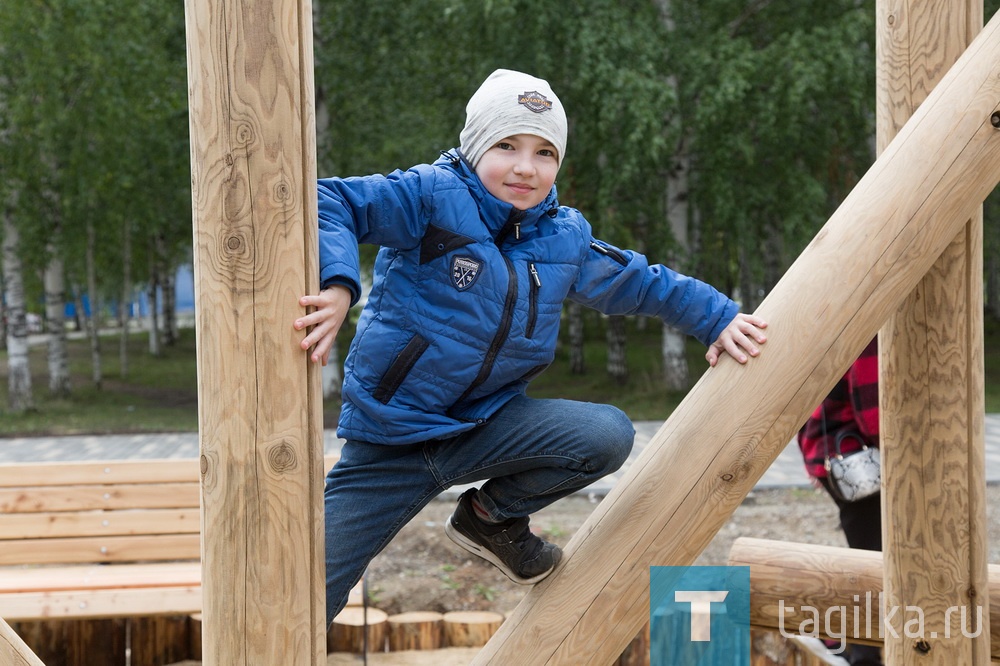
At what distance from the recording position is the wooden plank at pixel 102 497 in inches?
172

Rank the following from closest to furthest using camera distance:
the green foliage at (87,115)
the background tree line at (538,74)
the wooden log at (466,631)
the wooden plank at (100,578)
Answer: the wooden plank at (100,578) → the wooden log at (466,631) → the background tree line at (538,74) → the green foliage at (87,115)

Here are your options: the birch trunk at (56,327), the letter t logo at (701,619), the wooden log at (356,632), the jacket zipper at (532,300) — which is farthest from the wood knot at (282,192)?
the birch trunk at (56,327)

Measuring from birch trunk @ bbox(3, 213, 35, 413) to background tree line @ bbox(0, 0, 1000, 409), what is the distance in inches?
0.9

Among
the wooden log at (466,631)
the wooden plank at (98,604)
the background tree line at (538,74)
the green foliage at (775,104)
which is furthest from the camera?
the background tree line at (538,74)

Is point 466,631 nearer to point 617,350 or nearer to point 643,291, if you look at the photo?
point 643,291

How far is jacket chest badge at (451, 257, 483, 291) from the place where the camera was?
6.73 ft

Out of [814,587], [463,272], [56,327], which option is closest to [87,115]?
[56,327]

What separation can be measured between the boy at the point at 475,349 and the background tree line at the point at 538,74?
28.8ft

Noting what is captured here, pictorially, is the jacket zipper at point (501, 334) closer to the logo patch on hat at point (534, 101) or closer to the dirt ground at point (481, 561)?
the logo patch on hat at point (534, 101)

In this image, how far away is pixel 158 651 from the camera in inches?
169

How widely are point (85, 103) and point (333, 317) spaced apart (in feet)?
41.3

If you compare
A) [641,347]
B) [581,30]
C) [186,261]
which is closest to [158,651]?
[581,30]

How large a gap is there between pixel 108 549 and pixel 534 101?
3.22 m

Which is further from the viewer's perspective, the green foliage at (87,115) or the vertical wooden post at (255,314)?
the green foliage at (87,115)
